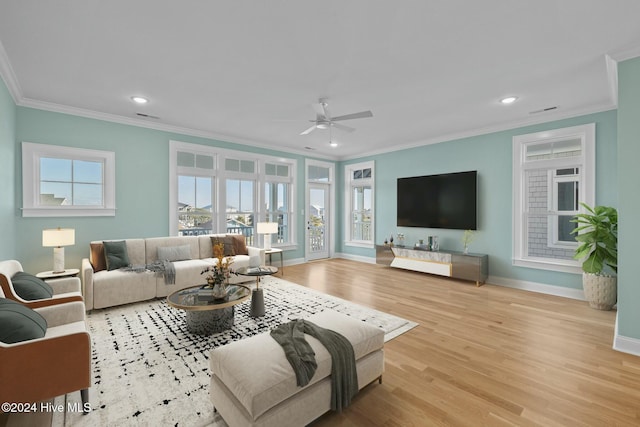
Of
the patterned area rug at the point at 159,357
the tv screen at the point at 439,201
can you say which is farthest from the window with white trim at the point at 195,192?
the tv screen at the point at 439,201

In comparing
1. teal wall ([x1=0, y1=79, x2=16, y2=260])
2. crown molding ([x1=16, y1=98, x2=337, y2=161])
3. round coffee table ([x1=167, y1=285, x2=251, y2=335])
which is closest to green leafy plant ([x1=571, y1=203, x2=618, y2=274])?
round coffee table ([x1=167, y1=285, x2=251, y2=335])

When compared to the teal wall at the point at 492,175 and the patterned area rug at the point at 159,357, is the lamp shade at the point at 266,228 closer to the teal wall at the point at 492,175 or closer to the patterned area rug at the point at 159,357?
the patterned area rug at the point at 159,357

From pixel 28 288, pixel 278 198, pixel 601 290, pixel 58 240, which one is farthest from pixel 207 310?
pixel 601 290

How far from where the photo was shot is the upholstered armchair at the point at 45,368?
166 cm

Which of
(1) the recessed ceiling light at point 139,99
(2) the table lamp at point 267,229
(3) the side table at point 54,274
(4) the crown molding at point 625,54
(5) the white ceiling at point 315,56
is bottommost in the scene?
(3) the side table at point 54,274

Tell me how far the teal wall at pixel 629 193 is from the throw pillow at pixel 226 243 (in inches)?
Answer: 204

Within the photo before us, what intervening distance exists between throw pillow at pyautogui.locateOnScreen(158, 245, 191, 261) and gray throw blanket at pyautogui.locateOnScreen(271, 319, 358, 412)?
3.43 m

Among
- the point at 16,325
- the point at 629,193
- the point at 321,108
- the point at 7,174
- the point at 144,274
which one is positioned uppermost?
the point at 321,108

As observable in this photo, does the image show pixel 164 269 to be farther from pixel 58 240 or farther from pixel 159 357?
pixel 159 357

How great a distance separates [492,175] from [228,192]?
507cm

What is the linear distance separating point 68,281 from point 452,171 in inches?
245

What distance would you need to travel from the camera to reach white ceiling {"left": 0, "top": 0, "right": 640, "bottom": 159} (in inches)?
87.9

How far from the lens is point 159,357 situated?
104 inches

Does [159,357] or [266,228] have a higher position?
[266,228]
